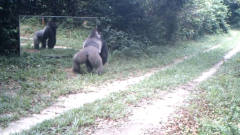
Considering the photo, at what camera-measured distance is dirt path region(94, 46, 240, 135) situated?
15.9 ft

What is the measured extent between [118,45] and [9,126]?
8.89 meters

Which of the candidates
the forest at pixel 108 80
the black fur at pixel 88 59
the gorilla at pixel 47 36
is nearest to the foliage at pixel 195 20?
the forest at pixel 108 80


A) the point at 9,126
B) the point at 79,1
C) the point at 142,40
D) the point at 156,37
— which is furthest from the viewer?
the point at 156,37

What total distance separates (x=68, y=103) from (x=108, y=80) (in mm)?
2357

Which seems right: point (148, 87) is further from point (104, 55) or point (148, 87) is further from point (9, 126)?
point (9, 126)

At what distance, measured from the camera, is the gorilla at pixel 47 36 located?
10102 mm

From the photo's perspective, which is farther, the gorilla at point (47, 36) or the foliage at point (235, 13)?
the foliage at point (235, 13)

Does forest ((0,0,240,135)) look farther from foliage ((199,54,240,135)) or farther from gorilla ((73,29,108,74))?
gorilla ((73,29,108,74))

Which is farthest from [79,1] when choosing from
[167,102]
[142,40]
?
[167,102]

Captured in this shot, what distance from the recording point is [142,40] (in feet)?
48.8

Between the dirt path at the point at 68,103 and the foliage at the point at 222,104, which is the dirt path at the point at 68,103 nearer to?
the dirt path at the point at 68,103

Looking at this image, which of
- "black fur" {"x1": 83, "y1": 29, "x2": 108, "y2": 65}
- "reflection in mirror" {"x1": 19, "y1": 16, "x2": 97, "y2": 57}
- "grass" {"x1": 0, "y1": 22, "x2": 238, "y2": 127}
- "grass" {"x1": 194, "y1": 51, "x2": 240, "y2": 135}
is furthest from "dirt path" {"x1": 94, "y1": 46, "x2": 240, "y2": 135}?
"reflection in mirror" {"x1": 19, "y1": 16, "x2": 97, "y2": 57}

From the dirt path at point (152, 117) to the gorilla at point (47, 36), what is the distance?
5.04 m

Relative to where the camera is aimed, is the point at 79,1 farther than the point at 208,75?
Yes
